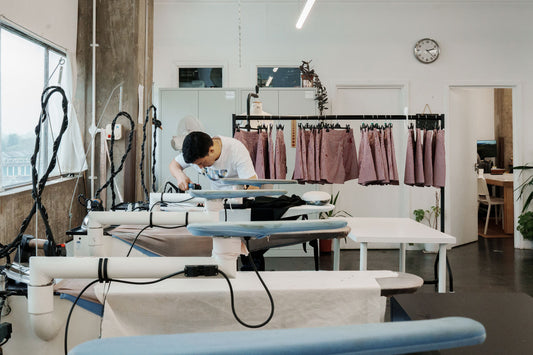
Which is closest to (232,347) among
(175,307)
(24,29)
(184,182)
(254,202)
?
(175,307)

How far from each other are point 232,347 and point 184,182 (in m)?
2.65

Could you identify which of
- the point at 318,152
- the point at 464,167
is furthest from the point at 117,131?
the point at 464,167

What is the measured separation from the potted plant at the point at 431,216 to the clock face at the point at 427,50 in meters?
1.94

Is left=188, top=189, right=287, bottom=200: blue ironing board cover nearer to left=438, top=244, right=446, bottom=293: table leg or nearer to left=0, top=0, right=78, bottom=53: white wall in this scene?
left=438, top=244, right=446, bottom=293: table leg

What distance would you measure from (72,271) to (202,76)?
5320 mm

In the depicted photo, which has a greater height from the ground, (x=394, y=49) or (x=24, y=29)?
(x=394, y=49)

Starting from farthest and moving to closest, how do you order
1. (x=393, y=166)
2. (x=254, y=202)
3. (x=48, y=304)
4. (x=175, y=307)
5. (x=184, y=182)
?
(x=393, y=166)
(x=184, y=182)
(x=254, y=202)
(x=175, y=307)
(x=48, y=304)

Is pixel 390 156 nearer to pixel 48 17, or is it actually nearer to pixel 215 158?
pixel 215 158

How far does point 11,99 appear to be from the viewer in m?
3.33

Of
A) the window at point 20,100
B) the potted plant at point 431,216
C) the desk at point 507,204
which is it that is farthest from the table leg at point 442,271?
the desk at point 507,204

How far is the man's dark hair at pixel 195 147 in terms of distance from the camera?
2.74 metres

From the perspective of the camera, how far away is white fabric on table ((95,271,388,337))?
1.17 metres

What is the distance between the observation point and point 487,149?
905 centimetres

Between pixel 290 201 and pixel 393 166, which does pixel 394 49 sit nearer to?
pixel 393 166
